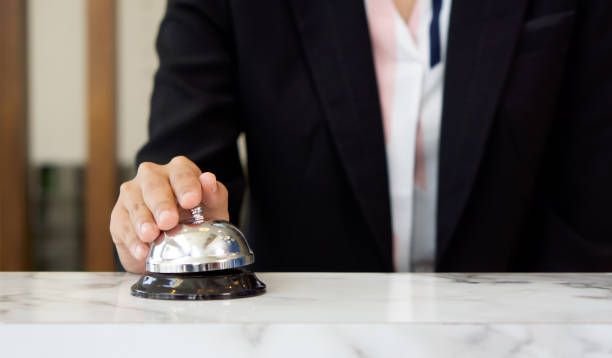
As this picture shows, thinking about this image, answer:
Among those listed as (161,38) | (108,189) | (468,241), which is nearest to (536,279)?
(468,241)

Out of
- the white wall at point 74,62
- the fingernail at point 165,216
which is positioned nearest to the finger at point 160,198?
the fingernail at point 165,216

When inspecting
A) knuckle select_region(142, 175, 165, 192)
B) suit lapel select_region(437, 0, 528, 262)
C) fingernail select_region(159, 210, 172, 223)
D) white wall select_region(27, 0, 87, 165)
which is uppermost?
white wall select_region(27, 0, 87, 165)

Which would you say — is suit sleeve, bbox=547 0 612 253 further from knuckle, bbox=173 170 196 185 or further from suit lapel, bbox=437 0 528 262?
knuckle, bbox=173 170 196 185

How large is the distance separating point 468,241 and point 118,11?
214 centimetres

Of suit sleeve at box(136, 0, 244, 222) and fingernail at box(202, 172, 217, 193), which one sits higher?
suit sleeve at box(136, 0, 244, 222)

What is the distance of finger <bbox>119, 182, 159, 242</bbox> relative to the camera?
545mm

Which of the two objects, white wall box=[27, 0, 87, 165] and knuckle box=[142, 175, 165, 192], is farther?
white wall box=[27, 0, 87, 165]

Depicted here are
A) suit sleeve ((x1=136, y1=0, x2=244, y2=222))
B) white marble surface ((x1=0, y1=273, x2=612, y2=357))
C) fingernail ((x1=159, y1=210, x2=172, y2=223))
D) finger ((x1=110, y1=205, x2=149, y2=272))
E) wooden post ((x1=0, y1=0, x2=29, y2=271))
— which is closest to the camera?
white marble surface ((x1=0, y1=273, x2=612, y2=357))

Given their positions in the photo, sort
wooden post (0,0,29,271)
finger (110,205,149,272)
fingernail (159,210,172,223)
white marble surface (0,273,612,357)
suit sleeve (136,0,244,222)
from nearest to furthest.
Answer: white marble surface (0,273,612,357)
fingernail (159,210,172,223)
finger (110,205,149,272)
suit sleeve (136,0,244,222)
wooden post (0,0,29,271)

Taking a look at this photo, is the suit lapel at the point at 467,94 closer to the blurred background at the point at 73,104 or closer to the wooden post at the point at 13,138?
the blurred background at the point at 73,104

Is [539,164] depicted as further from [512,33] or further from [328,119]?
[328,119]

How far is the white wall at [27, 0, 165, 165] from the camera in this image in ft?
8.71

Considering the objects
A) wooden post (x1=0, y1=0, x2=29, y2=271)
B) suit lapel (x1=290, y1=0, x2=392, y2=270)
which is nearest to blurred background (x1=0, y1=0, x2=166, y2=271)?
wooden post (x1=0, y1=0, x2=29, y2=271)

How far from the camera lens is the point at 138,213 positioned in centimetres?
59
